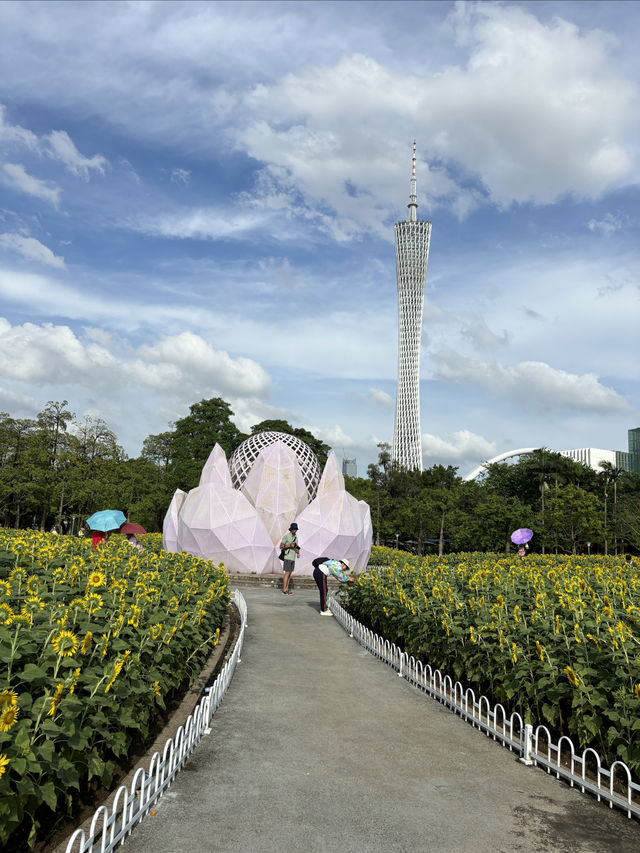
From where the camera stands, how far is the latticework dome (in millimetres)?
23859

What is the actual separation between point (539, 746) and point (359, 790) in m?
1.98

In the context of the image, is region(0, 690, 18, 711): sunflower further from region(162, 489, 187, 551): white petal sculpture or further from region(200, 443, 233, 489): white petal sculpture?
region(162, 489, 187, 551): white petal sculpture

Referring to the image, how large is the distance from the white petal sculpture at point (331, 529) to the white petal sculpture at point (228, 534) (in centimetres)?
122

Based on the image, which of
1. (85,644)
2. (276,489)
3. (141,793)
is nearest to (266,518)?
(276,489)

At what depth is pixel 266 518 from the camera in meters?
21.2

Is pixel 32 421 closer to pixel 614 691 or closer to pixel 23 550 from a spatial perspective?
pixel 23 550

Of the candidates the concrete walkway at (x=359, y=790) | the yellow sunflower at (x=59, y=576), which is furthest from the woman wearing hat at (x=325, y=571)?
the yellow sunflower at (x=59, y=576)

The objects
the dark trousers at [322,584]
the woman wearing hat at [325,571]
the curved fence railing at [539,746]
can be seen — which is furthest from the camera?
the dark trousers at [322,584]

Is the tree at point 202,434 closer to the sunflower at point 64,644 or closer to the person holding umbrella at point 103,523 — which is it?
the person holding umbrella at point 103,523

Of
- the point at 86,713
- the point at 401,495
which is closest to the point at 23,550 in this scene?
the point at 86,713

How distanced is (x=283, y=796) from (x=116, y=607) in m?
2.17

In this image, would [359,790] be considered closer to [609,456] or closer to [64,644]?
[64,644]

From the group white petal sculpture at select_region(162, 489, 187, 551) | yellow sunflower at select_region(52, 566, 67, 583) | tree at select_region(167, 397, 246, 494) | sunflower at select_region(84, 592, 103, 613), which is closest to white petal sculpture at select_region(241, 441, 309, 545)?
white petal sculpture at select_region(162, 489, 187, 551)

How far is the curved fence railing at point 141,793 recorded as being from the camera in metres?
3.37
